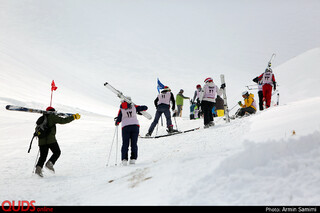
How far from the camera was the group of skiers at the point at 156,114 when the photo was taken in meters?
7.79

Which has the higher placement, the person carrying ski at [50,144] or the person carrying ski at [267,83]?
the person carrying ski at [267,83]

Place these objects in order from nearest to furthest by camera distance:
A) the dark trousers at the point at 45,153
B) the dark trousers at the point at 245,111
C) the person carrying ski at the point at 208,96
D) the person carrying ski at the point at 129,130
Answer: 1. the dark trousers at the point at 45,153
2. the person carrying ski at the point at 129,130
3. the person carrying ski at the point at 208,96
4. the dark trousers at the point at 245,111

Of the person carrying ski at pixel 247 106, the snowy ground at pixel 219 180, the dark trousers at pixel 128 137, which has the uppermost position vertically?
the person carrying ski at pixel 247 106

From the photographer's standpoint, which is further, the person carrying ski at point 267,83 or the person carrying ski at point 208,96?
the person carrying ski at point 267,83

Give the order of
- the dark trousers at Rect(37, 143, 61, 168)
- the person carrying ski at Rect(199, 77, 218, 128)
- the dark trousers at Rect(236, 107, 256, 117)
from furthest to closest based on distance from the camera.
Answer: the dark trousers at Rect(236, 107, 256, 117) → the person carrying ski at Rect(199, 77, 218, 128) → the dark trousers at Rect(37, 143, 61, 168)

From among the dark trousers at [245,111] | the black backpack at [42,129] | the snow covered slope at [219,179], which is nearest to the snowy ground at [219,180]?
the snow covered slope at [219,179]

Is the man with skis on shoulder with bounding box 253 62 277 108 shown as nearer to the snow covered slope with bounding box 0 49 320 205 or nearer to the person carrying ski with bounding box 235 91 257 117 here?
the person carrying ski with bounding box 235 91 257 117

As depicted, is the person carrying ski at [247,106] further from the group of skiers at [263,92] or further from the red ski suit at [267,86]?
the red ski suit at [267,86]

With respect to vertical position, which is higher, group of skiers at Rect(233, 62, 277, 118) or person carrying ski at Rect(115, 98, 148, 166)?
group of skiers at Rect(233, 62, 277, 118)

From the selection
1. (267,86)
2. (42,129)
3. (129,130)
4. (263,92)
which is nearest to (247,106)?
(263,92)

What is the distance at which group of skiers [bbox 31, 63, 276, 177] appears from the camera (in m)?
7.79

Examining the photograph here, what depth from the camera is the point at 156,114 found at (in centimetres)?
1180

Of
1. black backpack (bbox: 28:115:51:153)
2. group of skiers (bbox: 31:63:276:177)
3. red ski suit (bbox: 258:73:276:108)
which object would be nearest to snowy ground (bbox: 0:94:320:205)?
group of skiers (bbox: 31:63:276:177)

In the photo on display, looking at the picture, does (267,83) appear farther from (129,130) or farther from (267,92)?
(129,130)
